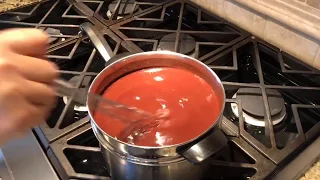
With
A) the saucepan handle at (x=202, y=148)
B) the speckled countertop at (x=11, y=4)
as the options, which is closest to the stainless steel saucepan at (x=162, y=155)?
the saucepan handle at (x=202, y=148)

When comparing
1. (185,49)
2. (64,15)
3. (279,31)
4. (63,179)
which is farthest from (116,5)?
(63,179)

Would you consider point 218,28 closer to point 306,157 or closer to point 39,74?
point 306,157

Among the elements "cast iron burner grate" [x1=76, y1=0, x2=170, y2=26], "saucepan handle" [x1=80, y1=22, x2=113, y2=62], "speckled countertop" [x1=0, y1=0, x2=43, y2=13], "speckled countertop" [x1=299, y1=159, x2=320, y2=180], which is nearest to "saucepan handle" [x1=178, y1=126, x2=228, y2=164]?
"speckled countertop" [x1=299, y1=159, x2=320, y2=180]

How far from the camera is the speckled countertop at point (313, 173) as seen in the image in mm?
530

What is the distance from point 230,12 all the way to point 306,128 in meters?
0.35

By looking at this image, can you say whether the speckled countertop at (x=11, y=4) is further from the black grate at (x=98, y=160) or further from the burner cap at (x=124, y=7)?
the black grate at (x=98, y=160)

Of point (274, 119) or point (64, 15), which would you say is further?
point (64, 15)

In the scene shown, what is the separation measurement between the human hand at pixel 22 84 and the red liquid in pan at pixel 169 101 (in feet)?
0.35

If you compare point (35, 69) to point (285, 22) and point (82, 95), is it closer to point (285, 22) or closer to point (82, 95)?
point (82, 95)

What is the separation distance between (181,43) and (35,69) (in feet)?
1.44

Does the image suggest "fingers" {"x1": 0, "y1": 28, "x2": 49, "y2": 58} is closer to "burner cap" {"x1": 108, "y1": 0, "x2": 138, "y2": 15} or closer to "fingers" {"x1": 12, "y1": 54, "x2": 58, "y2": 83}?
"fingers" {"x1": 12, "y1": 54, "x2": 58, "y2": 83}

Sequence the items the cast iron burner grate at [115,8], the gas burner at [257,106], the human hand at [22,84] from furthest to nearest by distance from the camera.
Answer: the cast iron burner grate at [115,8]
the gas burner at [257,106]
the human hand at [22,84]

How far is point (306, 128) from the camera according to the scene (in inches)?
25.9

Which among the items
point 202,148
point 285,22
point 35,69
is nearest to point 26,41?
point 35,69
